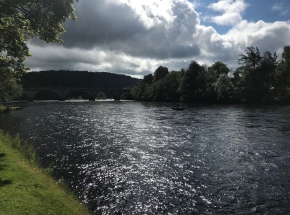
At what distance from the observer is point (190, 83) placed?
147750 millimetres

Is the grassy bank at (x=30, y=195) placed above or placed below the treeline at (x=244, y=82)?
below

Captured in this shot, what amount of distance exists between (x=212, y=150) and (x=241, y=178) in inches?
358

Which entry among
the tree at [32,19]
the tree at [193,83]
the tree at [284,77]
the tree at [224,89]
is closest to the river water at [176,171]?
the tree at [32,19]

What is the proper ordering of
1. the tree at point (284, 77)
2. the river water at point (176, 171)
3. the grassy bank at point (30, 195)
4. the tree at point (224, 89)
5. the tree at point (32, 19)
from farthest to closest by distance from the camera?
1. the tree at point (224, 89)
2. the tree at point (284, 77)
3. the tree at point (32, 19)
4. the river water at point (176, 171)
5. the grassy bank at point (30, 195)

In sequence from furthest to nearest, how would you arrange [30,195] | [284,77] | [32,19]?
1. [284,77]
2. [32,19]
3. [30,195]

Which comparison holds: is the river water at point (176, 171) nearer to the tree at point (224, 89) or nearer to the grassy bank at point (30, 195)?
the grassy bank at point (30, 195)

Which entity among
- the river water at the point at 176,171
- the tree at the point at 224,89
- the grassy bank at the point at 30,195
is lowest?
the river water at the point at 176,171

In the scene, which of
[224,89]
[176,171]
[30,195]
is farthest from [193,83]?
[30,195]

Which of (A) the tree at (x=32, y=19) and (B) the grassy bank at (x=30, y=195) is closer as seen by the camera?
(B) the grassy bank at (x=30, y=195)

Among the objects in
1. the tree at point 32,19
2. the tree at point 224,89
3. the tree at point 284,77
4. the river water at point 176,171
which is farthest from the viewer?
the tree at point 224,89

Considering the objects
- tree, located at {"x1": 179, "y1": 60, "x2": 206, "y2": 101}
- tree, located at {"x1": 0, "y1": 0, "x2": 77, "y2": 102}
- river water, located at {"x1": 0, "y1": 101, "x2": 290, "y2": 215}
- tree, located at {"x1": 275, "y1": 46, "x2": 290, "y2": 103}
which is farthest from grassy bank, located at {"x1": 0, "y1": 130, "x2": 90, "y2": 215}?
tree, located at {"x1": 179, "y1": 60, "x2": 206, "y2": 101}

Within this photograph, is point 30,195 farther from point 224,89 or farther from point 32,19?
point 224,89

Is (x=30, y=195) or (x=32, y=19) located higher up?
(x=32, y=19)

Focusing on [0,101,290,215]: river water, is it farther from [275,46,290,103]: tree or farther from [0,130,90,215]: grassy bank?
[275,46,290,103]: tree
